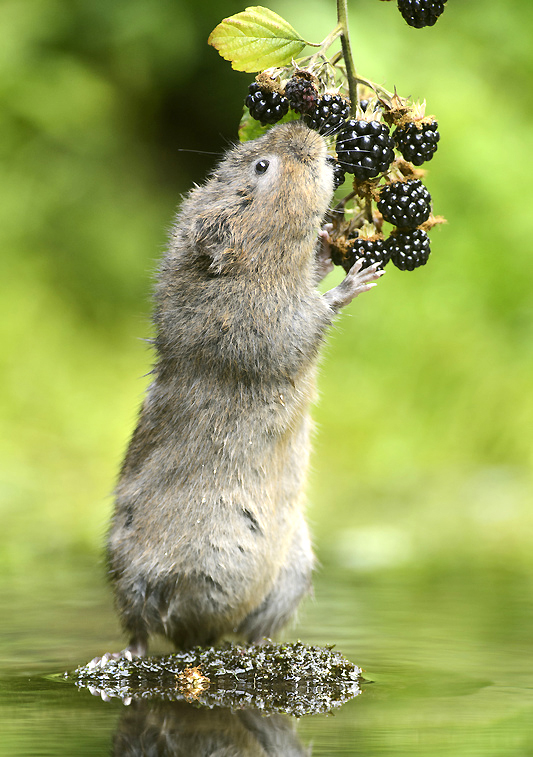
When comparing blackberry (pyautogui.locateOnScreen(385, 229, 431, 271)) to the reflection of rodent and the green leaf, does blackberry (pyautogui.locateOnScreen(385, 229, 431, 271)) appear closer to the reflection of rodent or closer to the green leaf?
the reflection of rodent

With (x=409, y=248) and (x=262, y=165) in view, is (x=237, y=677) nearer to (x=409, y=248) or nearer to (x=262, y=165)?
(x=409, y=248)

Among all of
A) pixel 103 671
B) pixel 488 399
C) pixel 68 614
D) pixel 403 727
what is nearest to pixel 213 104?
pixel 488 399

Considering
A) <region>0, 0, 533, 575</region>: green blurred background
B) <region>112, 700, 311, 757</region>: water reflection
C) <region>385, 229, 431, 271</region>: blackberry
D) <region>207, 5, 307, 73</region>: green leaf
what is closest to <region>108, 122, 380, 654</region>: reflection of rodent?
<region>385, 229, 431, 271</region>: blackberry

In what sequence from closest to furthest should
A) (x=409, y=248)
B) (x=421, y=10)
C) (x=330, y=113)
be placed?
(x=421, y=10) < (x=330, y=113) < (x=409, y=248)

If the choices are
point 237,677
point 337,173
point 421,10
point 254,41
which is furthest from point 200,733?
point 421,10

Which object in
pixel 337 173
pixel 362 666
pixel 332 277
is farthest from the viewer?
pixel 332 277

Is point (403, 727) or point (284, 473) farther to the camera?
point (284, 473)

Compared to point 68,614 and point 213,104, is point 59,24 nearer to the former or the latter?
point 213,104
